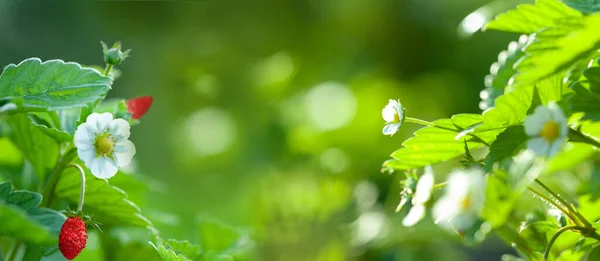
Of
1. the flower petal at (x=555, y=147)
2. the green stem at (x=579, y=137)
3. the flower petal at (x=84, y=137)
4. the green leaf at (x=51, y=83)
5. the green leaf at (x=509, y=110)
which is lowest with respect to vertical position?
the flower petal at (x=555, y=147)

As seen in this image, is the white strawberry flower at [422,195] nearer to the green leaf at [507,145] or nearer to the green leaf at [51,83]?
the green leaf at [507,145]

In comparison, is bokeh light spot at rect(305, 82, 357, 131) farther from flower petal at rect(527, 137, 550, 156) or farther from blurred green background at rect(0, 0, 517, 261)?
flower petal at rect(527, 137, 550, 156)

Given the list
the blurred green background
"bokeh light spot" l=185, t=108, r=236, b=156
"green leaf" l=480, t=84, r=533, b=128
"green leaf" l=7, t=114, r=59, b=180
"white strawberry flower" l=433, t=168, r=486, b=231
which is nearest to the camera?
"white strawberry flower" l=433, t=168, r=486, b=231

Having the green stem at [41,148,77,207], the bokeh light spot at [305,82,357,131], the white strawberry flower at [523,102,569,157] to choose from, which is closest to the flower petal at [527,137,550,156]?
the white strawberry flower at [523,102,569,157]

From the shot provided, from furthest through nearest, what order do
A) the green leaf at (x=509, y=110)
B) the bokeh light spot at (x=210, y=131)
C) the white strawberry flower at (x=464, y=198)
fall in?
the bokeh light spot at (x=210, y=131) → the green leaf at (x=509, y=110) → the white strawberry flower at (x=464, y=198)

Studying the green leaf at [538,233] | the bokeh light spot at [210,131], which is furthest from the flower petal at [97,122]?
the bokeh light spot at [210,131]

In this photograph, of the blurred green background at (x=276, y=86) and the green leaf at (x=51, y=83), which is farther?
the blurred green background at (x=276, y=86)

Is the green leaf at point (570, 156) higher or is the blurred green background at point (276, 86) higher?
the blurred green background at point (276, 86)

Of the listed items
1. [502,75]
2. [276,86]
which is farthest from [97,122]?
[276,86]

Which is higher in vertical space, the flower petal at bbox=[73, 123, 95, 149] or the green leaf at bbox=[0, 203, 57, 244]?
the flower petal at bbox=[73, 123, 95, 149]
